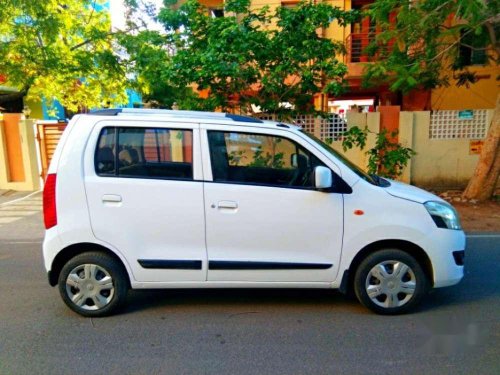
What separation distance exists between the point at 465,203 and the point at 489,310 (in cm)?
521

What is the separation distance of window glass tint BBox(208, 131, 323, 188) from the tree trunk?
6.56m

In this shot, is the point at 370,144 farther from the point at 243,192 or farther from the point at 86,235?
the point at 86,235

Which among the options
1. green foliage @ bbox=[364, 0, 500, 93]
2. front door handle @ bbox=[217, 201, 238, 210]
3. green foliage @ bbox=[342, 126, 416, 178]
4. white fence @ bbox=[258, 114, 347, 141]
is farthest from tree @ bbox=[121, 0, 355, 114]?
front door handle @ bbox=[217, 201, 238, 210]

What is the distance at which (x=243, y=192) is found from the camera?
3352 millimetres

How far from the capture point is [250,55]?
22.1 ft

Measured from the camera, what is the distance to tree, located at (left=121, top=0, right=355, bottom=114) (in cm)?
654

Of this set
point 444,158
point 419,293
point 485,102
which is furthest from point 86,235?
point 485,102

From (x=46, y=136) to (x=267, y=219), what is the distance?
9.39 m

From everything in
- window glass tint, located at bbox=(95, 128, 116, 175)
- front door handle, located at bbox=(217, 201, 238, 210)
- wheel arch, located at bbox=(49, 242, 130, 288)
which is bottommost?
wheel arch, located at bbox=(49, 242, 130, 288)

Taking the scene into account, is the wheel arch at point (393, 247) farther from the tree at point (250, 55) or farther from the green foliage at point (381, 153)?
the green foliage at point (381, 153)

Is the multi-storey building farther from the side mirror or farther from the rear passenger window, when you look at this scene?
the rear passenger window

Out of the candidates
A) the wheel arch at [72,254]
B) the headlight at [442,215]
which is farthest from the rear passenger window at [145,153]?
the headlight at [442,215]

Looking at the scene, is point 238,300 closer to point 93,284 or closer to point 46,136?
point 93,284

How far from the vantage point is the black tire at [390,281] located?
342 centimetres
